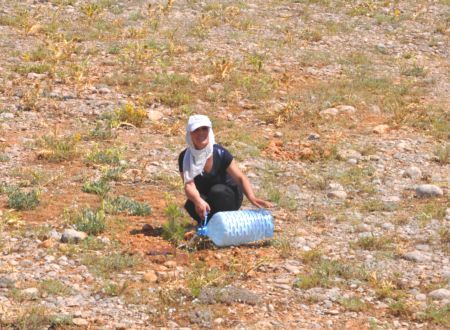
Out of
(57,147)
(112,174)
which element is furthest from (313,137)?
(57,147)

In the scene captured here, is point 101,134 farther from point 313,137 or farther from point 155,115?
point 313,137

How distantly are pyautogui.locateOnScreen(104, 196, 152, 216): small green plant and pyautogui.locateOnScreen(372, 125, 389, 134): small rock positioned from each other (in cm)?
397

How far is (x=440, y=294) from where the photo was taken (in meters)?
6.66

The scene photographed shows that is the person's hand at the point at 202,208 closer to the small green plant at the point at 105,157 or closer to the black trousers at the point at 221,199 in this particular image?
the black trousers at the point at 221,199

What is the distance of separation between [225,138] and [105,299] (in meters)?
4.50

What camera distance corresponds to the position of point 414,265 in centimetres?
732

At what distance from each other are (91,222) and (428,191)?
3.59 m

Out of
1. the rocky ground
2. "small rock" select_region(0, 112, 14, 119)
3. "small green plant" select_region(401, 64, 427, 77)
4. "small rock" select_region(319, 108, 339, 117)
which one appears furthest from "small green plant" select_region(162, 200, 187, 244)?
"small green plant" select_region(401, 64, 427, 77)

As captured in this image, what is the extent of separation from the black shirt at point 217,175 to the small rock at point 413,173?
8.95 ft

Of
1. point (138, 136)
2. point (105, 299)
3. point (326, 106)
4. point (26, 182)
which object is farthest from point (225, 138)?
point (105, 299)

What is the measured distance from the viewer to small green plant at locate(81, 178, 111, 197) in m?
8.61

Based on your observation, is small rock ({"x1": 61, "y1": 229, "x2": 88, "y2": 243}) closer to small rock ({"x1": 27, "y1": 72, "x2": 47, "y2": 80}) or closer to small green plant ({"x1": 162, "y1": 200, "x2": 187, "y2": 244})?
small green plant ({"x1": 162, "y1": 200, "x2": 187, "y2": 244})

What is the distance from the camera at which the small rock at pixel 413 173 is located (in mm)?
9734

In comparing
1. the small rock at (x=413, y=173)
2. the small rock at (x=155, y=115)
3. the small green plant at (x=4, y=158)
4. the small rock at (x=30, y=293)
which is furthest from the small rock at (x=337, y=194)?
the small rock at (x=30, y=293)
